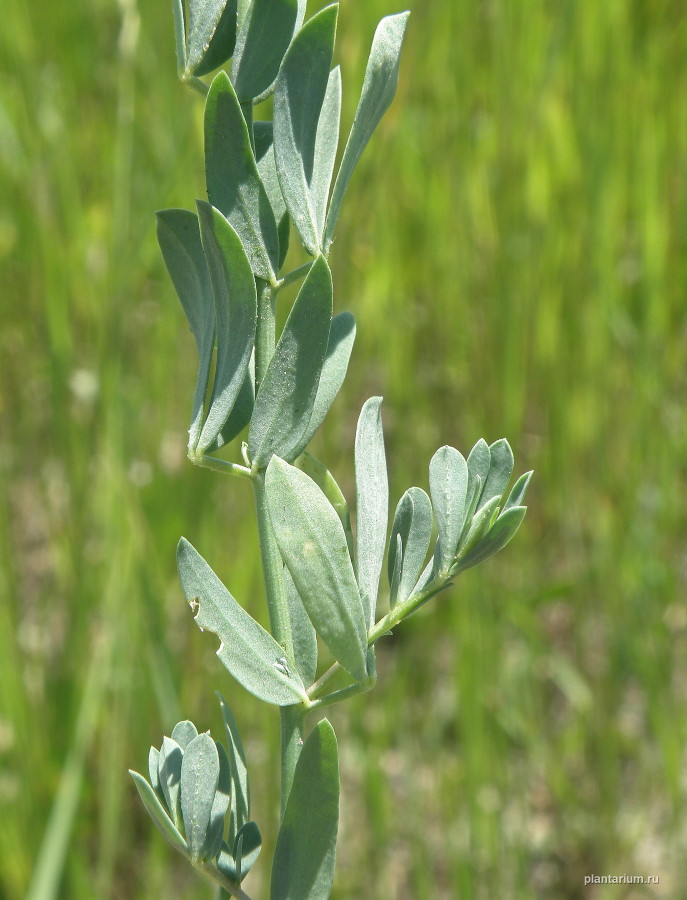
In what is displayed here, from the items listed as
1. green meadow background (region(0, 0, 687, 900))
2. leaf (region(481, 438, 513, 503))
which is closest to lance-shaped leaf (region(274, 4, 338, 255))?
leaf (region(481, 438, 513, 503))

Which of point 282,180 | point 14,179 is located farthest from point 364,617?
point 14,179

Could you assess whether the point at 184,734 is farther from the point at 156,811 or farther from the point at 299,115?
the point at 299,115

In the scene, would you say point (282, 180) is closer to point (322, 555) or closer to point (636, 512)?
point (322, 555)

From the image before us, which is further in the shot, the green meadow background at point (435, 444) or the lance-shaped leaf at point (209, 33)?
the green meadow background at point (435, 444)

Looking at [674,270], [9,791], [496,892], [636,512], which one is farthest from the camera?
[674,270]

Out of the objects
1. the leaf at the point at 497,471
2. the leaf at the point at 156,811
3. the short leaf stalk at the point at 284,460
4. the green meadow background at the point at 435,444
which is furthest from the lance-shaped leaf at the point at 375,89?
the green meadow background at the point at 435,444

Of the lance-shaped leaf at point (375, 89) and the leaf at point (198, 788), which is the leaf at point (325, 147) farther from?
the leaf at point (198, 788)
